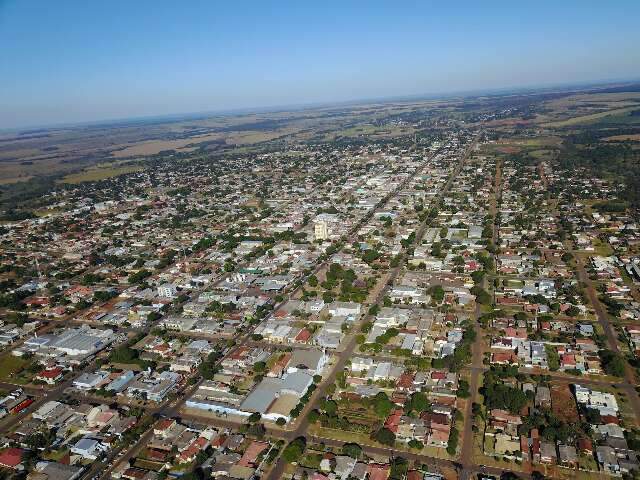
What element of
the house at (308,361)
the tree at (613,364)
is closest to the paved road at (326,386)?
the house at (308,361)

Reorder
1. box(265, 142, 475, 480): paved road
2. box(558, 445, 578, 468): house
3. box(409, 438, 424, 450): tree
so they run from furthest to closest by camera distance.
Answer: box(409, 438, 424, 450): tree → box(265, 142, 475, 480): paved road → box(558, 445, 578, 468): house

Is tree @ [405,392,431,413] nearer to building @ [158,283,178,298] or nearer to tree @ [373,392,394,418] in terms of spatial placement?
tree @ [373,392,394,418]

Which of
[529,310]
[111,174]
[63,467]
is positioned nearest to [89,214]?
[111,174]

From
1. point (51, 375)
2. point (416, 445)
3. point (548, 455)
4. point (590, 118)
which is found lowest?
point (548, 455)

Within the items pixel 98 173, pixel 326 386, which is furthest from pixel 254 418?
pixel 98 173

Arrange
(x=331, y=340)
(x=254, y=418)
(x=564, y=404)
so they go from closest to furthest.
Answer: (x=254, y=418) < (x=564, y=404) < (x=331, y=340)

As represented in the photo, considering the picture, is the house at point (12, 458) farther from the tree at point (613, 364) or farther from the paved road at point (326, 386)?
the tree at point (613, 364)

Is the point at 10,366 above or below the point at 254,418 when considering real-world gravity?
below

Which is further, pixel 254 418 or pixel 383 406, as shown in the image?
pixel 254 418

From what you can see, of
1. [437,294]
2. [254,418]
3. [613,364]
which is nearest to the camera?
[254,418]

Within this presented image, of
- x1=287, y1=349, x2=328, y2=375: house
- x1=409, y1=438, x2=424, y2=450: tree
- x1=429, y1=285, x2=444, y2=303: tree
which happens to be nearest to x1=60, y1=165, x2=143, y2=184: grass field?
x1=429, y1=285, x2=444, y2=303: tree

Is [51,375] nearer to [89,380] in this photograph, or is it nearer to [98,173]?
[89,380]

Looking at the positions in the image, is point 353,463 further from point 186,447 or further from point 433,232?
point 433,232
